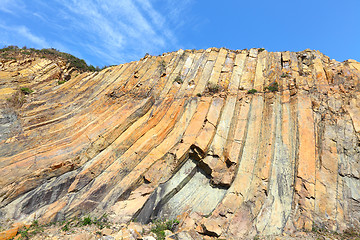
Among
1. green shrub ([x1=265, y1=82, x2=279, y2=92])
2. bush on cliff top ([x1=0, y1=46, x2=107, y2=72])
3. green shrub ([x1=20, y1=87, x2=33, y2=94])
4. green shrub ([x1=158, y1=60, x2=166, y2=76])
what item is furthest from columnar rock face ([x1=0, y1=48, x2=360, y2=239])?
bush on cliff top ([x1=0, y1=46, x2=107, y2=72])

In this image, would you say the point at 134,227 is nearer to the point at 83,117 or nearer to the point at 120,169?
the point at 120,169

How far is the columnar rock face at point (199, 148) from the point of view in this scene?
1027 cm

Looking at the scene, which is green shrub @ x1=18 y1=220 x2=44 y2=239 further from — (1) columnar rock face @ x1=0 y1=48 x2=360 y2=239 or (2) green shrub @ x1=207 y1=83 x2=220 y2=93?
(2) green shrub @ x1=207 y1=83 x2=220 y2=93

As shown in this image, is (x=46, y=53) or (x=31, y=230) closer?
(x=31, y=230)

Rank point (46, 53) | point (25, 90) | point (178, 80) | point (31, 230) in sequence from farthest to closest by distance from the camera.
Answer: point (46, 53), point (178, 80), point (25, 90), point (31, 230)

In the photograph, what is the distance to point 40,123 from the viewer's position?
13992mm

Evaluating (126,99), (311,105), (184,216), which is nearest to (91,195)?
(184,216)

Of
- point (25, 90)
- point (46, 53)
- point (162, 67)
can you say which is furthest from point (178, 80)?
point (46, 53)

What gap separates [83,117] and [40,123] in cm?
273

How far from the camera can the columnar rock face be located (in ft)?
33.7

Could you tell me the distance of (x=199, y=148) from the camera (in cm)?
1241

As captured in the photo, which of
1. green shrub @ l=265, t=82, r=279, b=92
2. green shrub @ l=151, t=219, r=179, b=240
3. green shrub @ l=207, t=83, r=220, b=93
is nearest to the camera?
green shrub @ l=151, t=219, r=179, b=240

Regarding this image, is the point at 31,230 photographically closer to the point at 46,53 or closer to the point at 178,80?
the point at 178,80

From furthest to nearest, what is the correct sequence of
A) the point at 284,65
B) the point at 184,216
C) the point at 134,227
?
1. the point at 284,65
2. the point at 184,216
3. the point at 134,227
